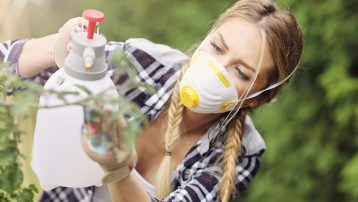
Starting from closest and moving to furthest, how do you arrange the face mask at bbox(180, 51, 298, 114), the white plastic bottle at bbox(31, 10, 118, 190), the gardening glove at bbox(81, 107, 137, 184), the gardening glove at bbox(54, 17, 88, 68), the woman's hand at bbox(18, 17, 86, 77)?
the gardening glove at bbox(81, 107, 137, 184) < the white plastic bottle at bbox(31, 10, 118, 190) < the gardening glove at bbox(54, 17, 88, 68) < the woman's hand at bbox(18, 17, 86, 77) < the face mask at bbox(180, 51, 298, 114)

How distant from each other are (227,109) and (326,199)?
171cm

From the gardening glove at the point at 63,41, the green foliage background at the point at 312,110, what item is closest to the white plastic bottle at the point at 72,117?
the gardening glove at the point at 63,41

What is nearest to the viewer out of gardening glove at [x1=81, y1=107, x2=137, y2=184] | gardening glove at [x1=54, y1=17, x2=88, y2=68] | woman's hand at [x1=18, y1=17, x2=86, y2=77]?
gardening glove at [x1=81, y1=107, x2=137, y2=184]

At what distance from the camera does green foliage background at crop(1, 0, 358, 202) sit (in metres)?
3.07

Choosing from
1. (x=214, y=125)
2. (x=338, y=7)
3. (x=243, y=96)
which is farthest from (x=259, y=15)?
(x=338, y=7)

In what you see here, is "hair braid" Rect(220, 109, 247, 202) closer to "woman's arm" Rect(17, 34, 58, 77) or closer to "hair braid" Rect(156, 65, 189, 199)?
"hair braid" Rect(156, 65, 189, 199)

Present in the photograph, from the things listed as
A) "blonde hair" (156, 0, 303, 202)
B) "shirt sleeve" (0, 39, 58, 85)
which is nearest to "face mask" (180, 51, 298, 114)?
"blonde hair" (156, 0, 303, 202)

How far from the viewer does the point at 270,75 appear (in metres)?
1.92

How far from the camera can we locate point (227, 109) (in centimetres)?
187

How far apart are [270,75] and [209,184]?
13.6 inches

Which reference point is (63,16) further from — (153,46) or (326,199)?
(153,46)

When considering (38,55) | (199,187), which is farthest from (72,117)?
(199,187)

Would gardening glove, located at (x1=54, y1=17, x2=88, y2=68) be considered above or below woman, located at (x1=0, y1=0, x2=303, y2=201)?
above

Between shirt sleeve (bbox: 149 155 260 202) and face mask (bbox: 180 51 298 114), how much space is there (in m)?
0.21
